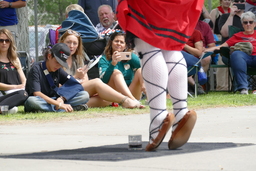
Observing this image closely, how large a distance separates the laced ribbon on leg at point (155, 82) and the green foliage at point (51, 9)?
18.6 metres

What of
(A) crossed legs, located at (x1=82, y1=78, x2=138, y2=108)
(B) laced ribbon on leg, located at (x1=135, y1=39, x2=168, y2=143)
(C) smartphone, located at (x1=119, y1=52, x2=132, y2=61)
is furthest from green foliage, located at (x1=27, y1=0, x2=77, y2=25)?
(B) laced ribbon on leg, located at (x1=135, y1=39, x2=168, y2=143)

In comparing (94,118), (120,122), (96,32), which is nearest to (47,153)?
(120,122)

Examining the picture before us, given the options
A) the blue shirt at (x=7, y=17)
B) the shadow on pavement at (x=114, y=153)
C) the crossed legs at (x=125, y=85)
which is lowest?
the crossed legs at (x=125, y=85)

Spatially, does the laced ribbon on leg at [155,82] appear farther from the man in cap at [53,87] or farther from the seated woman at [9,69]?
the seated woman at [9,69]

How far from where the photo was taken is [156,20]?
13.8 feet

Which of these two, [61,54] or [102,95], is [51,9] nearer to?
[102,95]

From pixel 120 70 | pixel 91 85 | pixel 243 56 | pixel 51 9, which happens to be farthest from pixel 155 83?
pixel 51 9

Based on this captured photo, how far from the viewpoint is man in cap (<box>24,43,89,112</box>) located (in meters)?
7.89

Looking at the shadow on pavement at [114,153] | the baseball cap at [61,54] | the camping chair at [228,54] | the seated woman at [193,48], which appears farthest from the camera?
the camping chair at [228,54]

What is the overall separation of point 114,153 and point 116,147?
0.40 metres

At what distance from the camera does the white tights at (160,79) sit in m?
4.16

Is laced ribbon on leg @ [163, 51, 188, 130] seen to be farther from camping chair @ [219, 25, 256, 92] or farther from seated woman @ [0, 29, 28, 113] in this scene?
camping chair @ [219, 25, 256, 92]

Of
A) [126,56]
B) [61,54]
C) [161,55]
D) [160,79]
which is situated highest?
[161,55]

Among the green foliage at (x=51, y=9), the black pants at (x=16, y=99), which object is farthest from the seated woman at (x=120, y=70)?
the green foliage at (x=51, y=9)
